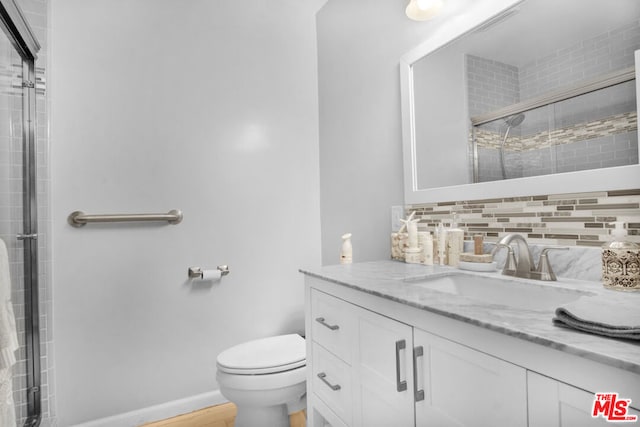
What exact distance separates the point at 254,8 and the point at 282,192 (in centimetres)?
112

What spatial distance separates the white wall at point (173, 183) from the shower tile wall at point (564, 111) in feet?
4.03

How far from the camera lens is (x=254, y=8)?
2.09m

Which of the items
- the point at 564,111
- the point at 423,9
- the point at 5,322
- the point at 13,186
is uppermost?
the point at 423,9

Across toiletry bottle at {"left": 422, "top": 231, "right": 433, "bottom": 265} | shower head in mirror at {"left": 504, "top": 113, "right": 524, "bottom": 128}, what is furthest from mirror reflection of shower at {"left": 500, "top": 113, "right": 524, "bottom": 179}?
toiletry bottle at {"left": 422, "top": 231, "right": 433, "bottom": 265}

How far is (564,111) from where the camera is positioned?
39.5 inches

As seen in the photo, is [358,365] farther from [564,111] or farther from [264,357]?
[564,111]

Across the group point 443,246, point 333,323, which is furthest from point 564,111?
point 333,323

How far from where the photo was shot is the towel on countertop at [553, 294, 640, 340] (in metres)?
0.50

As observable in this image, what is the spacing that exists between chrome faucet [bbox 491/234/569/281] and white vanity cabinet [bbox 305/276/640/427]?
0.43 metres

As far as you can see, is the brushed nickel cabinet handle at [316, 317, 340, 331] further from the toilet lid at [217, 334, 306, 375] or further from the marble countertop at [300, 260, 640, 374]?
the toilet lid at [217, 334, 306, 375]

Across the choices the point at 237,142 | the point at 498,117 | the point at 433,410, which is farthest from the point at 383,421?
the point at 237,142

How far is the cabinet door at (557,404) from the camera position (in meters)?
0.49

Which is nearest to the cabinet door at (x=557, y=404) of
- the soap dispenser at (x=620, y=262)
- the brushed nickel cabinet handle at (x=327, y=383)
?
the soap dispenser at (x=620, y=262)

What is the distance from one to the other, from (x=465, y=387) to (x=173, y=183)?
1.65 m
